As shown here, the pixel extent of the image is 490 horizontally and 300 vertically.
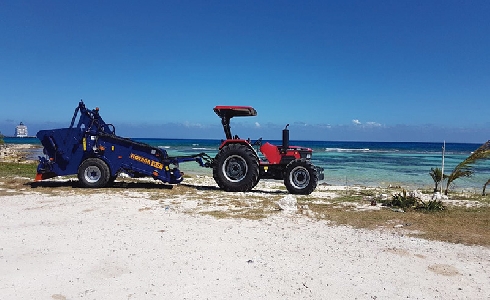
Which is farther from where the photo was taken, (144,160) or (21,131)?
(21,131)

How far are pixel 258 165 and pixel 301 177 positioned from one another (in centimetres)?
129

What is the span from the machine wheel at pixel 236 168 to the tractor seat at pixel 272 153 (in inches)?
17.6

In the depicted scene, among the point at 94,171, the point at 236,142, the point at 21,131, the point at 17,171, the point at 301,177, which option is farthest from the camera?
the point at 21,131

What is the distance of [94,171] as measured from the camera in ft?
35.9

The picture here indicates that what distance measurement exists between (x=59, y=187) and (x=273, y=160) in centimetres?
644

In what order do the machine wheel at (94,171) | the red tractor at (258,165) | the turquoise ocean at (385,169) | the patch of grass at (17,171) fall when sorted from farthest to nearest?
the turquoise ocean at (385,169), the patch of grass at (17,171), the machine wheel at (94,171), the red tractor at (258,165)

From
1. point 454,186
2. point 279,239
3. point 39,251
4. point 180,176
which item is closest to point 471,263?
point 279,239

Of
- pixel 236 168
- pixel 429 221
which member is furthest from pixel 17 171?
pixel 429 221

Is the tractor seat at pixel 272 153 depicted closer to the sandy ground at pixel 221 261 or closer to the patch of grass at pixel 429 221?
the patch of grass at pixel 429 221

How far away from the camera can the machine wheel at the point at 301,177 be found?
1052 centimetres

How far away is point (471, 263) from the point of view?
4945mm

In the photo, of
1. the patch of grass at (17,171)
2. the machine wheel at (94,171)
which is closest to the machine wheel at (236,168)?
the machine wheel at (94,171)

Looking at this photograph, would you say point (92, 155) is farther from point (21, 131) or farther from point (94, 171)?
point (21, 131)

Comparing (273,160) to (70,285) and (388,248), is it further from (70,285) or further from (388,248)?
(70,285)
